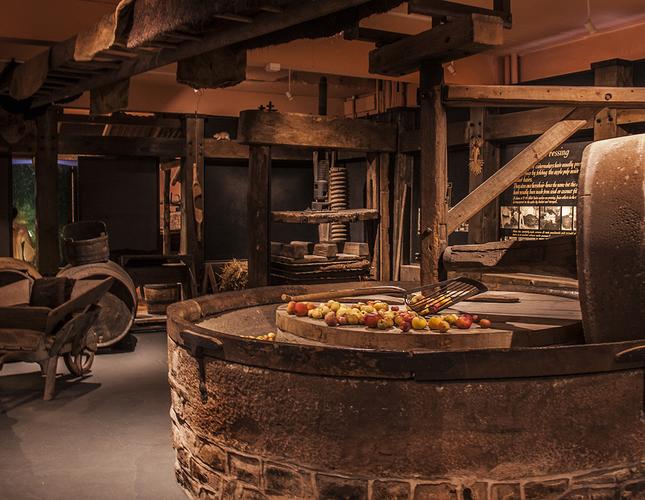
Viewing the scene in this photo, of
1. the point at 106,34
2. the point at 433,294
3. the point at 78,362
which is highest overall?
the point at 106,34

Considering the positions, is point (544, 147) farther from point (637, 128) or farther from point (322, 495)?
point (322, 495)

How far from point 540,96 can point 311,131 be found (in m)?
2.74

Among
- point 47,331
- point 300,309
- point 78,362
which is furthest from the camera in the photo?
point 78,362

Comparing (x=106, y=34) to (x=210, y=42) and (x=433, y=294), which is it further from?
(x=433, y=294)

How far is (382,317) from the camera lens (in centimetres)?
374

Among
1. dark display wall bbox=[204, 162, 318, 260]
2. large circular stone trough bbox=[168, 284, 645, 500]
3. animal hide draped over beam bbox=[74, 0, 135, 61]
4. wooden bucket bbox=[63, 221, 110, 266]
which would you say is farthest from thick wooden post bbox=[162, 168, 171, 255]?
large circular stone trough bbox=[168, 284, 645, 500]

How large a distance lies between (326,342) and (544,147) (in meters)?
2.96

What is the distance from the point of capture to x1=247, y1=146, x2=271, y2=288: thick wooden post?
7.11m

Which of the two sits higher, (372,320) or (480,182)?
(480,182)

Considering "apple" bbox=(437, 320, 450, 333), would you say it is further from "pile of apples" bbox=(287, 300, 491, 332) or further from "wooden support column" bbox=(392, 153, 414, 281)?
"wooden support column" bbox=(392, 153, 414, 281)

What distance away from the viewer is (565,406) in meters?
2.87

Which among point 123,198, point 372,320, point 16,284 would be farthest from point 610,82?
point 123,198

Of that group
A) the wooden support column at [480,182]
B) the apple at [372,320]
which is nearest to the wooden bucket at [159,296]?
the wooden support column at [480,182]

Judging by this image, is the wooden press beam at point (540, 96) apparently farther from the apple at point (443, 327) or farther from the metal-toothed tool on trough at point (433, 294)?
the apple at point (443, 327)
